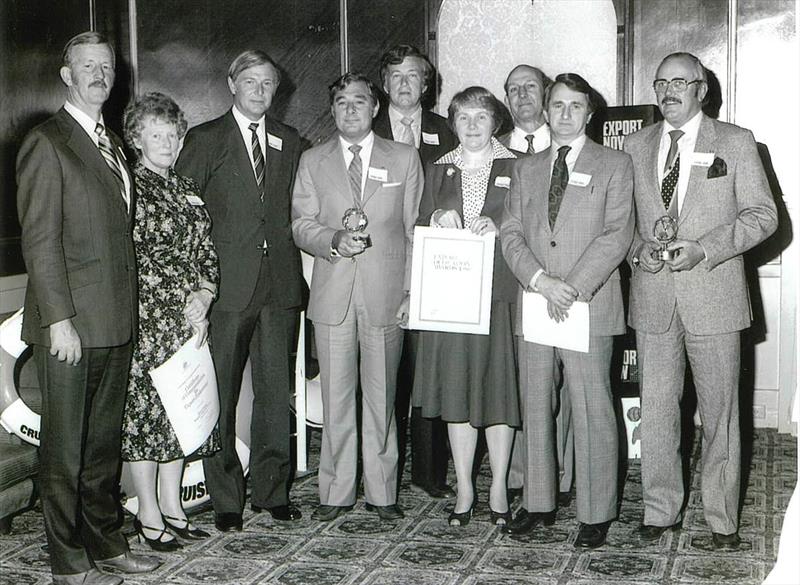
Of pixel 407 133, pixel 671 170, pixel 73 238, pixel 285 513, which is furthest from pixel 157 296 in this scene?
pixel 671 170

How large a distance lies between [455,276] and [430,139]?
1.06 meters

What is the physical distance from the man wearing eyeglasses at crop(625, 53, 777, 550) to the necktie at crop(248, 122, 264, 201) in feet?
5.11

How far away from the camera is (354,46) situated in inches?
251

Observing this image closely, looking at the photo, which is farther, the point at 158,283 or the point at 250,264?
the point at 250,264

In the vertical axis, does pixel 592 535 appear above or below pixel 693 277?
below

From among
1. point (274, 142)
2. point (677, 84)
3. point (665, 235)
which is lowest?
point (665, 235)

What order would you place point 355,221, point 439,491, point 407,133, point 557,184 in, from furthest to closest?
point 407,133, point 439,491, point 355,221, point 557,184

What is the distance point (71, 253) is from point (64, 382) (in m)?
0.44

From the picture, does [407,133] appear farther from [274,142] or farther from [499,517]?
[499,517]

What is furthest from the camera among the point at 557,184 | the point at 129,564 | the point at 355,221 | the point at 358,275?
the point at 358,275

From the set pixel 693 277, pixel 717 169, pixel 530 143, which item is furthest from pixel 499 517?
pixel 530 143

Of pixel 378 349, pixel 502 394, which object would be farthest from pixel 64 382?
pixel 502 394

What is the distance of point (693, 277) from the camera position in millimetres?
3699

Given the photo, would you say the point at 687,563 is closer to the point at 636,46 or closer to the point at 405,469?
the point at 405,469
